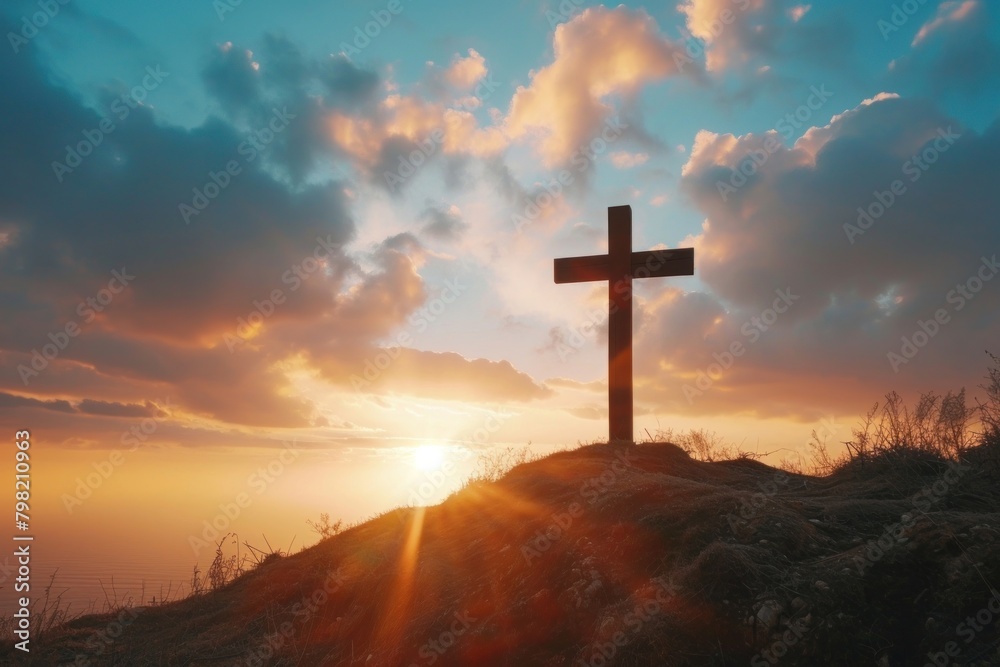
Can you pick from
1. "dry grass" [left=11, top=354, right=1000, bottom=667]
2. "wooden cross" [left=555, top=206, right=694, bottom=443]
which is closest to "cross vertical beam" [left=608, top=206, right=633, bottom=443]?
"wooden cross" [left=555, top=206, right=694, bottom=443]

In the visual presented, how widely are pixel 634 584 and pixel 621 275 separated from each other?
6.70 meters

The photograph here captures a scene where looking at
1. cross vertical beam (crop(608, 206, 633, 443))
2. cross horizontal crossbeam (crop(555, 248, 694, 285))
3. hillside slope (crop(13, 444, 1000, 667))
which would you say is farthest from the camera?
cross horizontal crossbeam (crop(555, 248, 694, 285))

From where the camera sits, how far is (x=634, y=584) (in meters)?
4.41

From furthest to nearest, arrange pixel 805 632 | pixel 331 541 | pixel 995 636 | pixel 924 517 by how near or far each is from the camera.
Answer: pixel 331 541 → pixel 924 517 → pixel 805 632 → pixel 995 636

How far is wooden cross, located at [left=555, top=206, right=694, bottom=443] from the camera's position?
10.0 m

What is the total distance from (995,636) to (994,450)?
11.0 feet

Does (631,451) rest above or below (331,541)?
above

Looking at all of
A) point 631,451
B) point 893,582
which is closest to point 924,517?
point 893,582

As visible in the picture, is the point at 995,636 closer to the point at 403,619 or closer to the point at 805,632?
the point at 805,632

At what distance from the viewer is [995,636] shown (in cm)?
336

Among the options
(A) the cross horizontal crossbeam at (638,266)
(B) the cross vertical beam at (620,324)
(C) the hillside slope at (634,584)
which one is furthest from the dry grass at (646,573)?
(A) the cross horizontal crossbeam at (638,266)

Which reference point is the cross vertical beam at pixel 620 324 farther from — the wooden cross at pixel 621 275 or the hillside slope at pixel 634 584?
the hillside slope at pixel 634 584

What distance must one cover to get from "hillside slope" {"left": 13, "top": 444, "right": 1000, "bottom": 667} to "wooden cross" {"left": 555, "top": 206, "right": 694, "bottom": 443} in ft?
6.24

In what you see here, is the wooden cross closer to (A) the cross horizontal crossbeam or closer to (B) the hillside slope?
(A) the cross horizontal crossbeam
